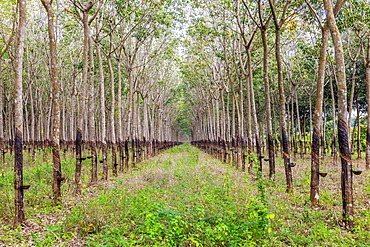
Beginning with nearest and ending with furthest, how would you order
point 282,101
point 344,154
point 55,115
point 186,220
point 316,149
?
point 186,220 < point 344,154 < point 316,149 < point 55,115 < point 282,101

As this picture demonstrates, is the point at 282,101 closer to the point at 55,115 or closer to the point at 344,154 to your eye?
the point at 344,154

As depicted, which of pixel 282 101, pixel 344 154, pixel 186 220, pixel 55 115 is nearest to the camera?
pixel 186 220

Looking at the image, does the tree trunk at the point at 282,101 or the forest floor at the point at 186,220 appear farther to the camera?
the tree trunk at the point at 282,101

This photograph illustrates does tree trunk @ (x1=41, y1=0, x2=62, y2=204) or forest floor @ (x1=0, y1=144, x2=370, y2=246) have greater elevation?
tree trunk @ (x1=41, y1=0, x2=62, y2=204)

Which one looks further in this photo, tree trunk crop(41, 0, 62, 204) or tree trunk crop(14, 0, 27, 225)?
tree trunk crop(41, 0, 62, 204)

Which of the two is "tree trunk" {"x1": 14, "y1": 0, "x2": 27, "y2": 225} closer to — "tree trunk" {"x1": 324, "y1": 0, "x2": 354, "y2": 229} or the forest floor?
the forest floor

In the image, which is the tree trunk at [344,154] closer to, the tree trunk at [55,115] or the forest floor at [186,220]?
the forest floor at [186,220]

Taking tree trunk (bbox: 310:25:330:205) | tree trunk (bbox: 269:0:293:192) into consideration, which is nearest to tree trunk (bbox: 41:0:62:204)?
tree trunk (bbox: 269:0:293:192)

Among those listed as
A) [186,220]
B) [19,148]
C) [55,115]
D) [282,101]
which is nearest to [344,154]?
[282,101]

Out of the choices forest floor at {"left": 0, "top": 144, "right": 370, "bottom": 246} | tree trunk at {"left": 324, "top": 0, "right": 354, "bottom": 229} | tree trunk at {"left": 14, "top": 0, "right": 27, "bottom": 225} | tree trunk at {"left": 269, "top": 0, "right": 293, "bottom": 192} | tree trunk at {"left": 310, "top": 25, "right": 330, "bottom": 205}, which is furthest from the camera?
tree trunk at {"left": 269, "top": 0, "right": 293, "bottom": 192}

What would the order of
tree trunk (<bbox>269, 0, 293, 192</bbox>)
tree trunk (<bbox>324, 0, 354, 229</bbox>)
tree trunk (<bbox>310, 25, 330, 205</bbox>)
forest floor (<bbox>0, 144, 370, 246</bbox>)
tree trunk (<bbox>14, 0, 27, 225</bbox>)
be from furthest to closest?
tree trunk (<bbox>269, 0, 293, 192</bbox>), tree trunk (<bbox>310, 25, 330, 205</bbox>), tree trunk (<bbox>324, 0, 354, 229</bbox>), tree trunk (<bbox>14, 0, 27, 225</bbox>), forest floor (<bbox>0, 144, 370, 246</bbox>)

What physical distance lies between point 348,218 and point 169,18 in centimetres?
1374

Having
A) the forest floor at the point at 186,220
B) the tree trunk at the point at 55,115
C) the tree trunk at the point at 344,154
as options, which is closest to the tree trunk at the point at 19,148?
the forest floor at the point at 186,220

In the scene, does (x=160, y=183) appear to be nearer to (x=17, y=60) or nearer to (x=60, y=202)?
(x=60, y=202)
